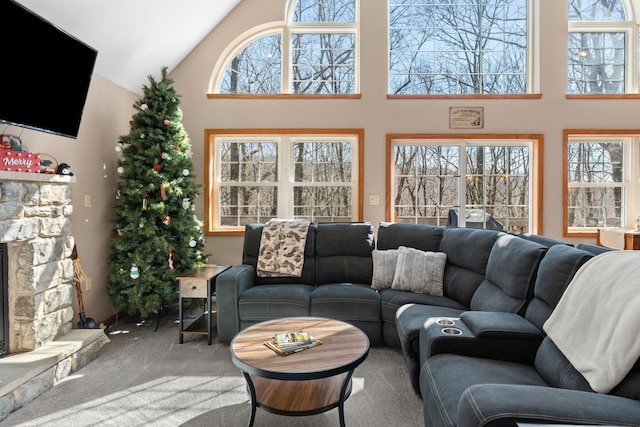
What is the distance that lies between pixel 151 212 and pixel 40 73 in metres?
1.42

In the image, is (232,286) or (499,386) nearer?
(499,386)

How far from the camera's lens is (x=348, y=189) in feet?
14.0

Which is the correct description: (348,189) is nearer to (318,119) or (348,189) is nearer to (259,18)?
(318,119)

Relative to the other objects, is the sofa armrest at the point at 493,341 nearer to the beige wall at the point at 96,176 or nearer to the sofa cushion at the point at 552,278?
the sofa cushion at the point at 552,278

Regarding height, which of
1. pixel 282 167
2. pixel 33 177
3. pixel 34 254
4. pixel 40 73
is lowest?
pixel 34 254

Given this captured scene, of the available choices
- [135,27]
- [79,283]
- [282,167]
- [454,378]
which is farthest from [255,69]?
[454,378]

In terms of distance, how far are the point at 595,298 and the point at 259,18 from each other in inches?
169

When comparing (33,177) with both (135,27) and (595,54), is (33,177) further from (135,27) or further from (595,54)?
(595,54)

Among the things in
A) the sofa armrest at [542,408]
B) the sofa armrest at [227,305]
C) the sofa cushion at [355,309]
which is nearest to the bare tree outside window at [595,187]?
the sofa cushion at [355,309]

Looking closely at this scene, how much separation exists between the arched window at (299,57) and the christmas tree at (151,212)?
107 centimetres

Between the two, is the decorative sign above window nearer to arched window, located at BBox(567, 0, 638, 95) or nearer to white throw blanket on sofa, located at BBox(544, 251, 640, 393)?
arched window, located at BBox(567, 0, 638, 95)

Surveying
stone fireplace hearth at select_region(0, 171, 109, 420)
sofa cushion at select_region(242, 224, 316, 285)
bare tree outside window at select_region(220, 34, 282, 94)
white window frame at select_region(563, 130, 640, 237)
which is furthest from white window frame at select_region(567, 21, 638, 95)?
stone fireplace hearth at select_region(0, 171, 109, 420)

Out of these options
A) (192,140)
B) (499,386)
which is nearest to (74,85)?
(192,140)

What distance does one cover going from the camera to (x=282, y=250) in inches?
133
